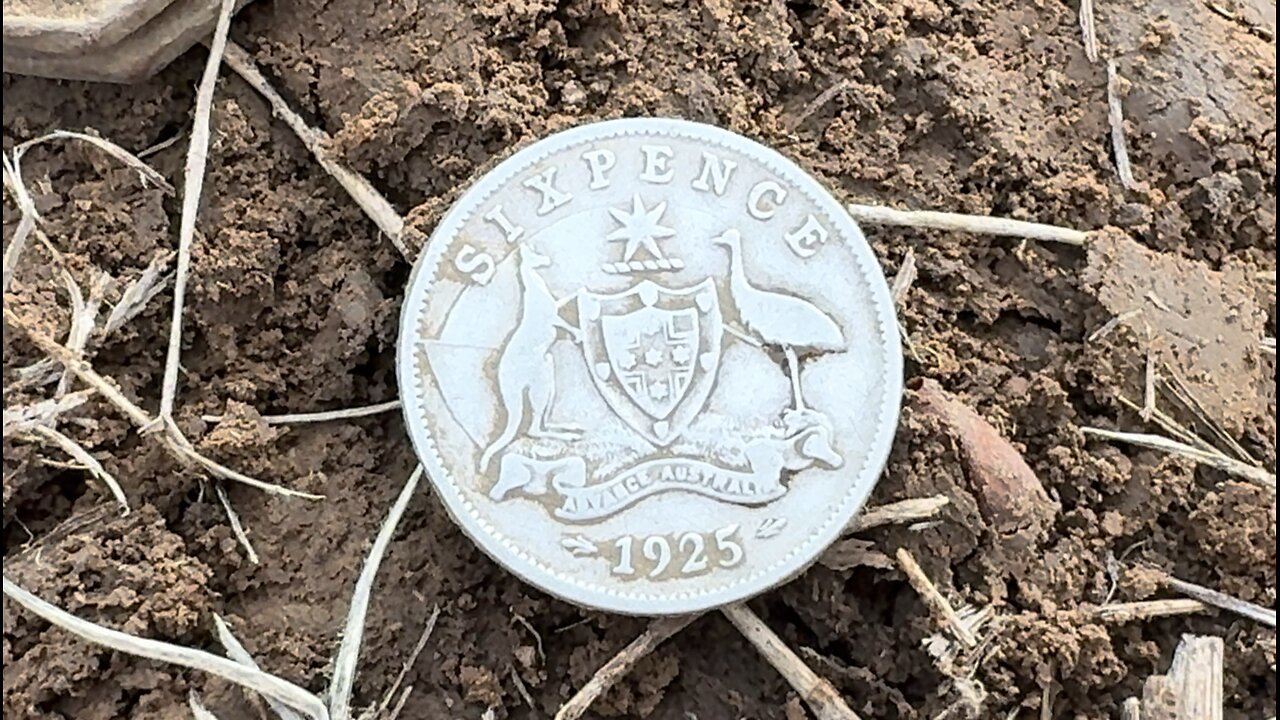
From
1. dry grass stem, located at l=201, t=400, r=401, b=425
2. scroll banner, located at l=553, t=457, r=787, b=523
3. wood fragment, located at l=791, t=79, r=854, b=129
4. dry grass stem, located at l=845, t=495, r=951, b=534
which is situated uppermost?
wood fragment, located at l=791, t=79, r=854, b=129

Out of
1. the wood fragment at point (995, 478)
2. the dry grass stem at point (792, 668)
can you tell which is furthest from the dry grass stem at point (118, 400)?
the wood fragment at point (995, 478)

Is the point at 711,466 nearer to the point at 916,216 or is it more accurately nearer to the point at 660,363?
the point at 660,363

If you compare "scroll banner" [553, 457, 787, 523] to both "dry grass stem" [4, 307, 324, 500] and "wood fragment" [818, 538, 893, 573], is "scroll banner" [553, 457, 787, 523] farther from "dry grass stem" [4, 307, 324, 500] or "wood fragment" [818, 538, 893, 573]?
"dry grass stem" [4, 307, 324, 500]

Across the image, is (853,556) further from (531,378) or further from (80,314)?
(80,314)

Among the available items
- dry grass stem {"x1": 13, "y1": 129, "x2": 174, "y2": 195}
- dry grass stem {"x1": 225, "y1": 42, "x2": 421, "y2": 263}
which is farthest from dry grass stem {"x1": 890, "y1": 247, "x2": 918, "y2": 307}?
dry grass stem {"x1": 13, "y1": 129, "x2": 174, "y2": 195}

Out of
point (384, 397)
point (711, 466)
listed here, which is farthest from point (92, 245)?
point (711, 466)

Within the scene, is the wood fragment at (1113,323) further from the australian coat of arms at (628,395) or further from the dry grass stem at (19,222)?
the dry grass stem at (19,222)
